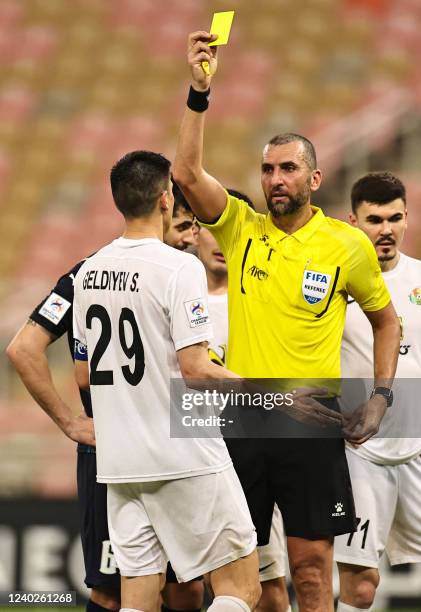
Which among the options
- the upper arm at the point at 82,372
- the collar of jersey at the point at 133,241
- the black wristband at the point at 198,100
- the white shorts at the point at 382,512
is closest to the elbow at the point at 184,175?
the black wristband at the point at 198,100

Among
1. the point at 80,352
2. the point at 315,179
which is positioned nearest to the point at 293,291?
the point at 315,179

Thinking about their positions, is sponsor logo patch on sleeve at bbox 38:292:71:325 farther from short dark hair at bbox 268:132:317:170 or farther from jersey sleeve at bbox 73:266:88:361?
short dark hair at bbox 268:132:317:170

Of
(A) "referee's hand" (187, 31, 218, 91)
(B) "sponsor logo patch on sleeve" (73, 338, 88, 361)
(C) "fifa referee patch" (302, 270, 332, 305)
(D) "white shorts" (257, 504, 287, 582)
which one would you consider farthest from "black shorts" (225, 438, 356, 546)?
(A) "referee's hand" (187, 31, 218, 91)

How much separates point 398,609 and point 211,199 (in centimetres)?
414

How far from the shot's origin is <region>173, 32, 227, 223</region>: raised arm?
15.1 ft

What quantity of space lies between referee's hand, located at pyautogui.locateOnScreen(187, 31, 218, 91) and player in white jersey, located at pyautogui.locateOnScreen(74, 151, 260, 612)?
1.65 ft

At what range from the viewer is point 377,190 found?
225 inches

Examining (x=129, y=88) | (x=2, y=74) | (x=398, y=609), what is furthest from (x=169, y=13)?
(x=398, y=609)

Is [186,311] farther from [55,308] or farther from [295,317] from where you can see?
[55,308]

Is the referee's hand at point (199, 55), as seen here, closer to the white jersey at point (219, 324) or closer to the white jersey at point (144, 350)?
the white jersey at point (144, 350)

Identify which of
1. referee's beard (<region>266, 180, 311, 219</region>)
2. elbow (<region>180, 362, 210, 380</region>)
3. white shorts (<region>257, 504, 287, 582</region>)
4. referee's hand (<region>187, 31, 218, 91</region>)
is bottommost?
white shorts (<region>257, 504, 287, 582</region>)

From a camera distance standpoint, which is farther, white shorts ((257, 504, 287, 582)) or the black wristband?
white shorts ((257, 504, 287, 582))

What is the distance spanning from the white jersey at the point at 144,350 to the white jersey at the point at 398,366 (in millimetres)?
1384

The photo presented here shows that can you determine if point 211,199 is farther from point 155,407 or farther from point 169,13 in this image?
point 169,13
